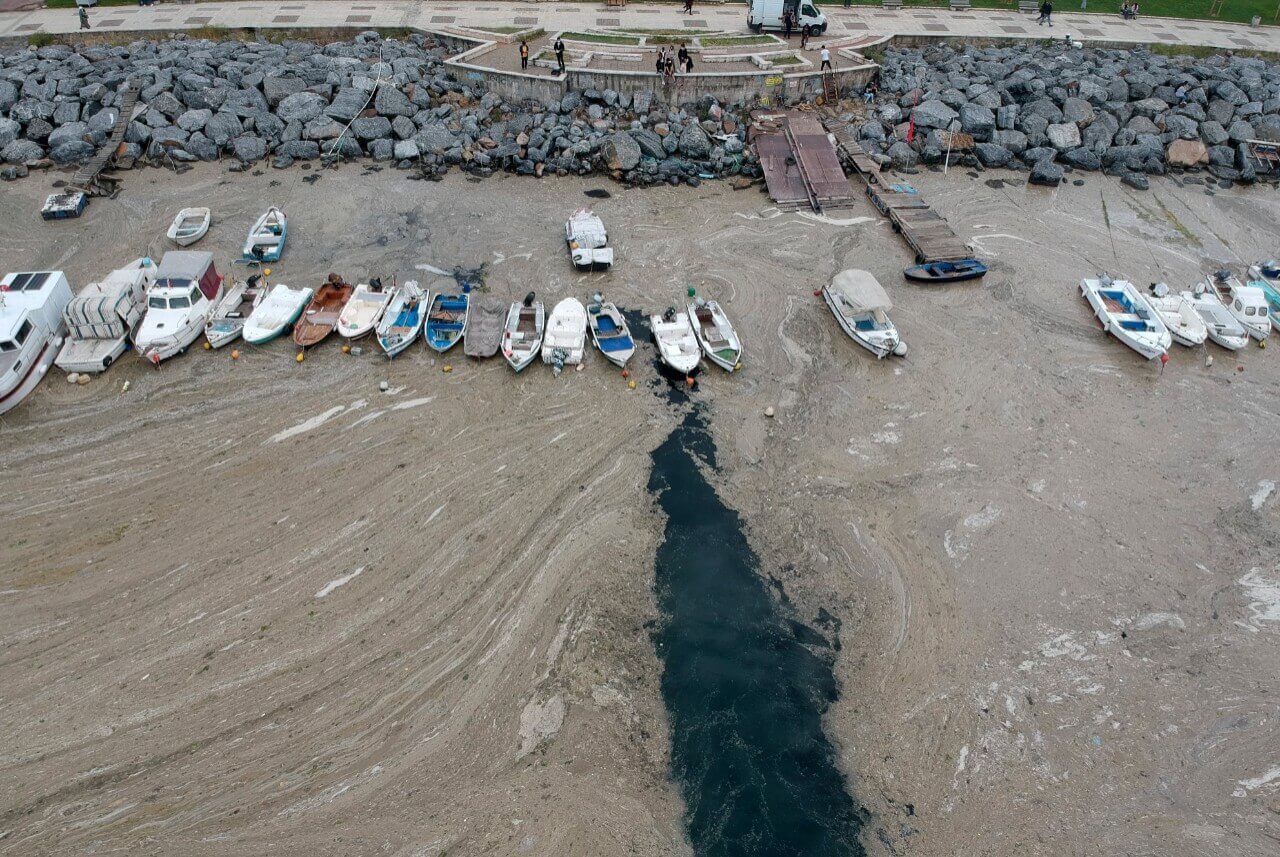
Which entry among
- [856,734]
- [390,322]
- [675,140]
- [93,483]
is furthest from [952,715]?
[675,140]

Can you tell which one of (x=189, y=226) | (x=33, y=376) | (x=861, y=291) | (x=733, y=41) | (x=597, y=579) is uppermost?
(x=733, y=41)

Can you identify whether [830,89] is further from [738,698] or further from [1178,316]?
[738,698]

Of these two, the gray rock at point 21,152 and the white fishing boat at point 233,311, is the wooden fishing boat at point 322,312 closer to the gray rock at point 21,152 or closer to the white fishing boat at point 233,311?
the white fishing boat at point 233,311

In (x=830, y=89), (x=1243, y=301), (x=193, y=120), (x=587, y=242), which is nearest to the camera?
(x=1243, y=301)

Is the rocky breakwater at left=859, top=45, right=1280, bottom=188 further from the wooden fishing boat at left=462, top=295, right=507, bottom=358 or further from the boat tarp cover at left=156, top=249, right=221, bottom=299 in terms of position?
the boat tarp cover at left=156, top=249, right=221, bottom=299

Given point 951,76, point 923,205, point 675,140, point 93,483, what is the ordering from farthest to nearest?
point 951,76
point 675,140
point 923,205
point 93,483

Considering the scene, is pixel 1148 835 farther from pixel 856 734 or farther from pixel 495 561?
pixel 495 561

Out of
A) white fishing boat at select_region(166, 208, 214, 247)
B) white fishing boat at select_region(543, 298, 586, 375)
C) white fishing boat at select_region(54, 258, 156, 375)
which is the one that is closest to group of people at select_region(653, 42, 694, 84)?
white fishing boat at select_region(543, 298, 586, 375)

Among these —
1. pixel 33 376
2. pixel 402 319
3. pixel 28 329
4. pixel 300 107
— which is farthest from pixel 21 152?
pixel 402 319
